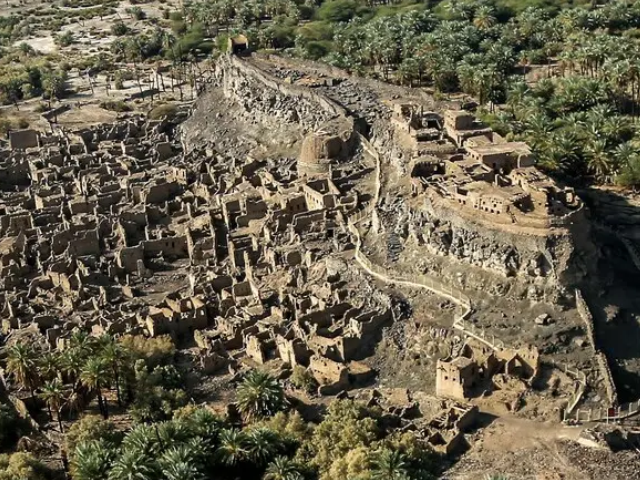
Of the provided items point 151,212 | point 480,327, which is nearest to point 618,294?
point 480,327

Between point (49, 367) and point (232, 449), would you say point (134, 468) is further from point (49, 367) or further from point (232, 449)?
point (49, 367)

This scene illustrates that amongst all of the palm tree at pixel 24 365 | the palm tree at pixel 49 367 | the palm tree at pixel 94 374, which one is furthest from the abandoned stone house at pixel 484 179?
the palm tree at pixel 24 365

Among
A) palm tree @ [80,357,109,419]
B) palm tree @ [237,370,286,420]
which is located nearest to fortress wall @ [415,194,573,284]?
palm tree @ [237,370,286,420]

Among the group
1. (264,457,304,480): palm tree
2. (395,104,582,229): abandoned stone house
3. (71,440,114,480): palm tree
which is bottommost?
(71,440,114,480): palm tree

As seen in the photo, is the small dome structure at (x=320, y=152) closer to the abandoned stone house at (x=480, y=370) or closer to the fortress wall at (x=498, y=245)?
the fortress wall at (x=498, y=245)

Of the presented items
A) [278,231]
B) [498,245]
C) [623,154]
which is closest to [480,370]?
[498,245]

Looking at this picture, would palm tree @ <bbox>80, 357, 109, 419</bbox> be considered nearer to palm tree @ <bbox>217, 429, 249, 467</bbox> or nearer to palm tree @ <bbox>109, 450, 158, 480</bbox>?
palm tree @ <bbox>109, 450, 158, 480</bbox>
